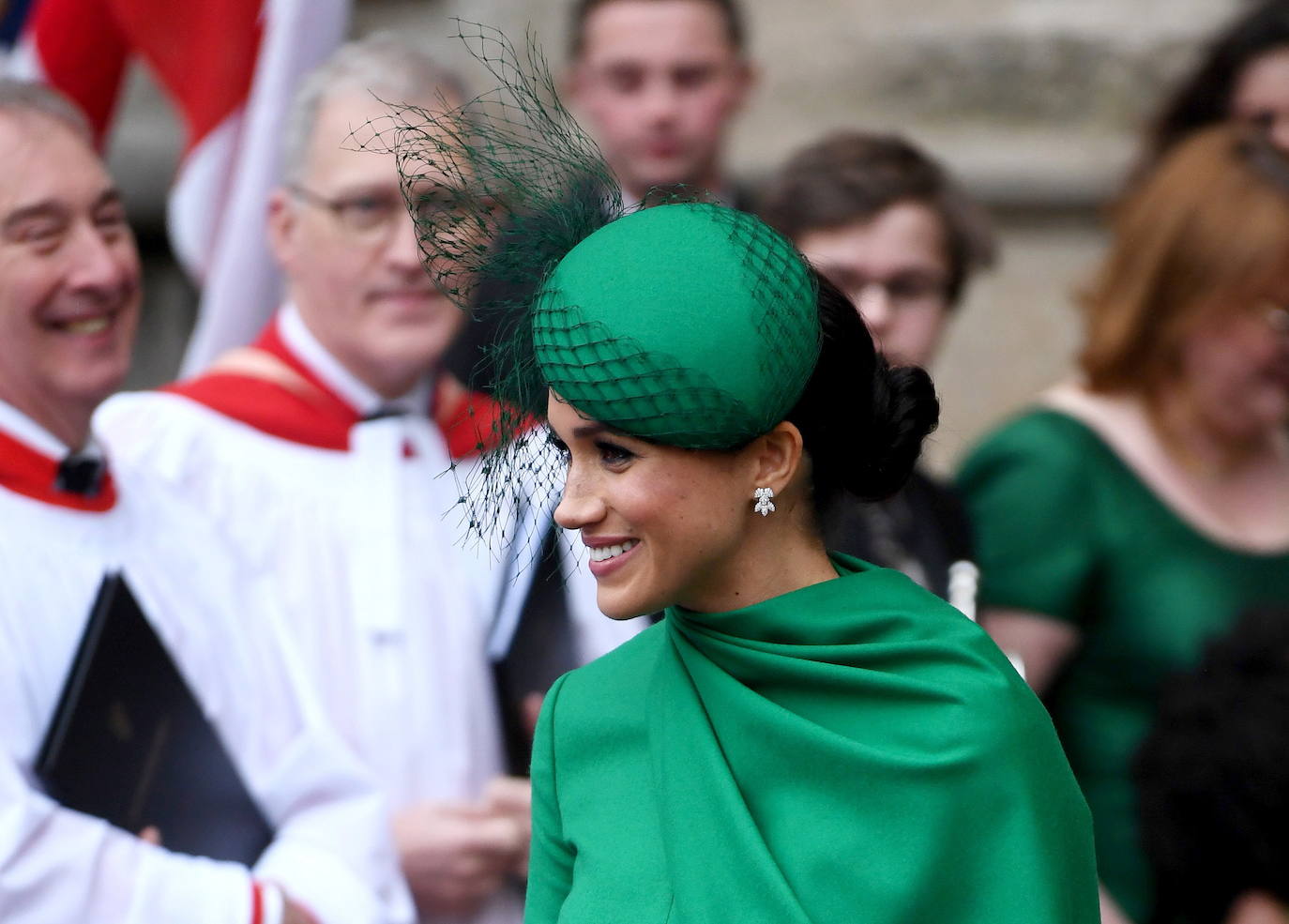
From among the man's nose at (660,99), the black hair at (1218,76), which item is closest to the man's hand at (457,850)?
the man's nose at (660,99)

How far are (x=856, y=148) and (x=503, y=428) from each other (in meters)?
1.79

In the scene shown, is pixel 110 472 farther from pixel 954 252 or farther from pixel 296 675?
pixel 954 252

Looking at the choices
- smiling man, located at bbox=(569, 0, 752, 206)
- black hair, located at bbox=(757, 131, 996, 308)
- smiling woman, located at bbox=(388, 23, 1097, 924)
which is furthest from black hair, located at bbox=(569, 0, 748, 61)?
smiling woman, located at bbox=(388, 23, 1097, 924)

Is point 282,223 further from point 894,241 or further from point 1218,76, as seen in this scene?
point 1218,76

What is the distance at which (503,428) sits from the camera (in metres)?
2.05

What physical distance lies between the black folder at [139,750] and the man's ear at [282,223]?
35.8 inches

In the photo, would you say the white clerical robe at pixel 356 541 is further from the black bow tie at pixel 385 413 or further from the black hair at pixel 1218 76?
the black hair at pixel 1218 76

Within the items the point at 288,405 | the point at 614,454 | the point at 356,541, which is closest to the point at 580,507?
the point at 614,454

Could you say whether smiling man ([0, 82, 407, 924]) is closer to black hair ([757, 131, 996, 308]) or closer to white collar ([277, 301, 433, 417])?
white collar ([277, 301, 433, 417])

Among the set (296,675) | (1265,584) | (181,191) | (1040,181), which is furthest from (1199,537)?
(1040,181)

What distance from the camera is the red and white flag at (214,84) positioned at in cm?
382

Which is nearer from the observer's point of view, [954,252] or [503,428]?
[503,428]

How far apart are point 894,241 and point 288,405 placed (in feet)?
4.31

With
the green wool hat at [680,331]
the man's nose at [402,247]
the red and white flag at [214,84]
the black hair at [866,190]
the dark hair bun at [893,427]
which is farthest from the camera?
the red and white flag at [214,84]
